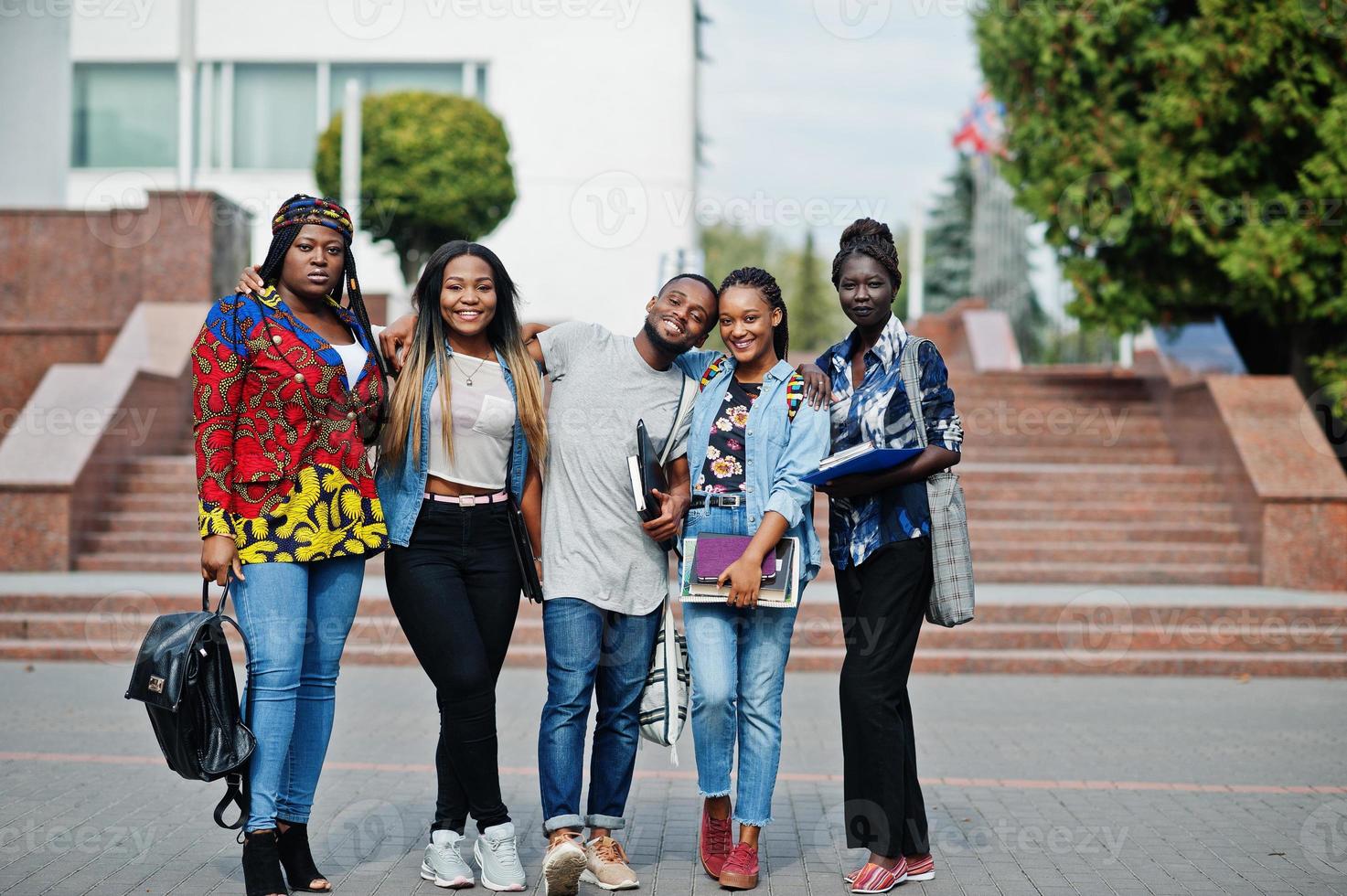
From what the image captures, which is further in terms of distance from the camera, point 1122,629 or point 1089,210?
point 1089,210

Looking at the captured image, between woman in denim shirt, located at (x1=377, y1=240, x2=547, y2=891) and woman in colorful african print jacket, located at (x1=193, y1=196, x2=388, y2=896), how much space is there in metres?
0.13

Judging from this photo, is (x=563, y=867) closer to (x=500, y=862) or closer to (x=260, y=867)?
(x=500, y=862)

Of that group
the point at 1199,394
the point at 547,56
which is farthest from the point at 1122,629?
the point at 547,56

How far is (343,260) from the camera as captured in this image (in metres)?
4.50

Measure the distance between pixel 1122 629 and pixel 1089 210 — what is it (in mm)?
5961

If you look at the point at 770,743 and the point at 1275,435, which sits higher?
the point at 1275,435

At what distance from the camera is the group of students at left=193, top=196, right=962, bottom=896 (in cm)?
439

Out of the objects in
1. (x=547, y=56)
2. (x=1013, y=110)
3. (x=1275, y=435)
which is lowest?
(x=1275, y=435)

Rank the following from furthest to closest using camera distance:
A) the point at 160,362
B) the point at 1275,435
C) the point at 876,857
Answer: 1. the point at 160,362
2. the point at 1275,435
3. the point at 876,857

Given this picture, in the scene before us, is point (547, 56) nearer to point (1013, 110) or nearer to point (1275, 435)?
point (1013, 110)

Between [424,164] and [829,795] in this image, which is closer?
[829,795]

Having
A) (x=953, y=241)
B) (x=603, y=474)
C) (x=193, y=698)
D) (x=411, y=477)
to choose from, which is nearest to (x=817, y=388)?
(x=603, y=474)

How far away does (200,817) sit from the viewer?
17.5ft

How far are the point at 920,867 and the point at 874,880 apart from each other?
0.83 feet
